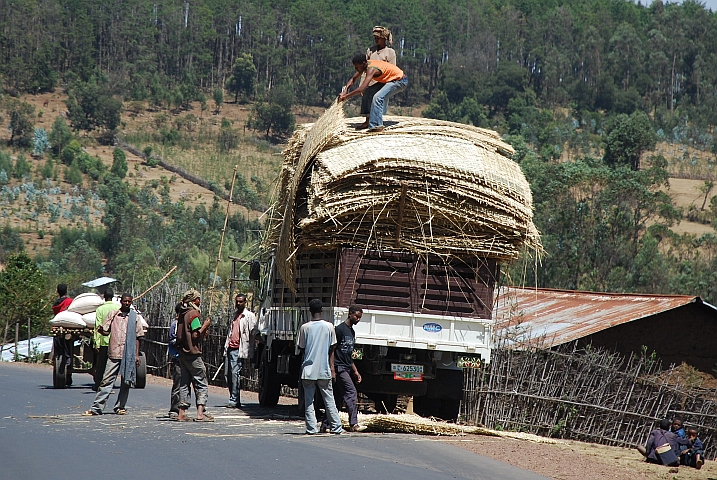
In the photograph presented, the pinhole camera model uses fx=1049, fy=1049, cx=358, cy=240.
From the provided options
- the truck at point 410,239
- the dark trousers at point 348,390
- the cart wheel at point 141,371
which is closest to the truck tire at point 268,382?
the cart wheel at point 141,371

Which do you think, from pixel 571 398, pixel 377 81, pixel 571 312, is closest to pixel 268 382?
pixel 571 398

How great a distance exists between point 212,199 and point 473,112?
121ft

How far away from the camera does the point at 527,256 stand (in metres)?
13.6

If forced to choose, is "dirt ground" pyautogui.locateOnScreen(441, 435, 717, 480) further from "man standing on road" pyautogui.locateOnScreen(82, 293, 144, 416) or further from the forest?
the forest

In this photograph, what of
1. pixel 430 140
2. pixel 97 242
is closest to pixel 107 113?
pixel 97 242

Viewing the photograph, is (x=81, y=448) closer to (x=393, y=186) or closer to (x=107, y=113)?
(x=393, y=186)

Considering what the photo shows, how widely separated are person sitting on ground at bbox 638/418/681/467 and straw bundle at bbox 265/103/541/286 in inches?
147

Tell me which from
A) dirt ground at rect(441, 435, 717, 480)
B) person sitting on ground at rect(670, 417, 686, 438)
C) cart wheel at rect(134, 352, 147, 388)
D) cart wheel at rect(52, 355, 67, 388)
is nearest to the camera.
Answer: dirt ground at rect(441, 435, 717, 480)

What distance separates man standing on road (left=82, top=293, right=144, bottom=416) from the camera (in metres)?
13.2

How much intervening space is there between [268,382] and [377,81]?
485 centimetres

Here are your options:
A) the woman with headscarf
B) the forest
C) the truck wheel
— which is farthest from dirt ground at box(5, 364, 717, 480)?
the forest

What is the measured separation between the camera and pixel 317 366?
38.7 ft

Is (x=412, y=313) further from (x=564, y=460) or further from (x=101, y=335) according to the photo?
(x=101, y=335)

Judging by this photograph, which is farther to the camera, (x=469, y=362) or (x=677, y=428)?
(x=677, y=428)
